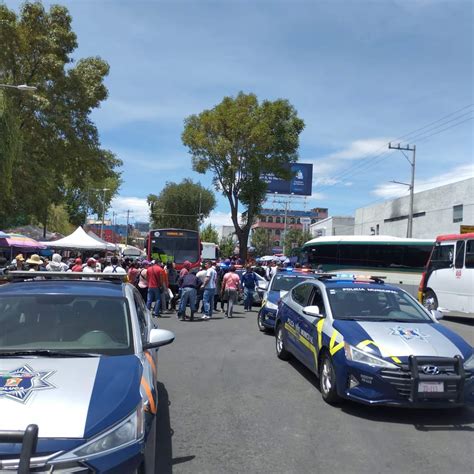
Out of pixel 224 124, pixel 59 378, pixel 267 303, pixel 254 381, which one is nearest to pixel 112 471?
pixel 59 378

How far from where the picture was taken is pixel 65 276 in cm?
616

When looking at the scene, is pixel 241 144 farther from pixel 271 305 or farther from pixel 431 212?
pixel 271 305

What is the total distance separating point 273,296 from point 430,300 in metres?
8.21

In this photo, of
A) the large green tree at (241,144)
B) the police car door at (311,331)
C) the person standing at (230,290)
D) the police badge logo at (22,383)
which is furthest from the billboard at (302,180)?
the police badge logo at (22,383)

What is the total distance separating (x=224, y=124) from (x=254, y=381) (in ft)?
92.1

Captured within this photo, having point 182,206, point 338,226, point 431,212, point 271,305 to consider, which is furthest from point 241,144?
point 182,206

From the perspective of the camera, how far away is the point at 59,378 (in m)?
3.57

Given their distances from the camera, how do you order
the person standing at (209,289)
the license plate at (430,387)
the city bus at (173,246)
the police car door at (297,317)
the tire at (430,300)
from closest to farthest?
the license plate at (430,387) < the police car door at (297,317) < the person standing at (209,289) < the tire at (430,300) < the city bus at (173,246)

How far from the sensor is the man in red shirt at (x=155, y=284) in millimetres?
15859

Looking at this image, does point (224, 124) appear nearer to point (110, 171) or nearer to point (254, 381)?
point (110, 171)

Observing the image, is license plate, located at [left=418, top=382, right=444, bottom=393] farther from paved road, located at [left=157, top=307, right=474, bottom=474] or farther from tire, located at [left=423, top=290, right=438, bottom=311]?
tire, located at [left=423, top=290, right=438, bottom=311]

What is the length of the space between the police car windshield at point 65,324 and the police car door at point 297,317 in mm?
3903

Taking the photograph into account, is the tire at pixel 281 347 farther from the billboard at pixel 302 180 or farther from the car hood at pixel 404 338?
the billboard at pixel 302 180

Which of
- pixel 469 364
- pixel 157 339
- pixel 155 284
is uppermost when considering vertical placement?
pixel 157 339
